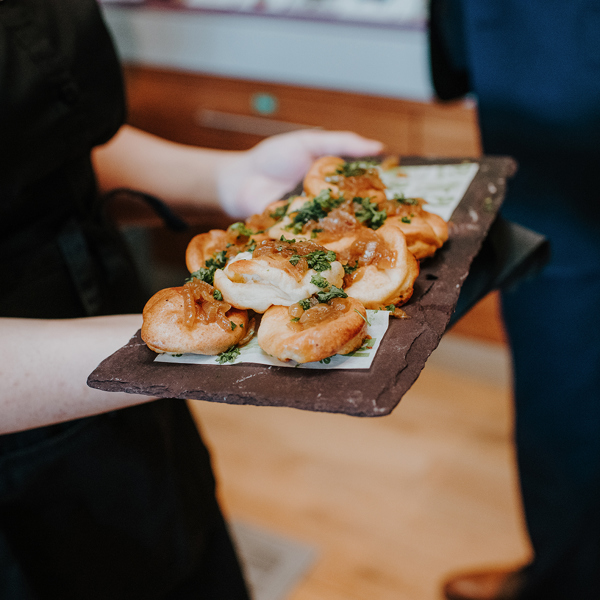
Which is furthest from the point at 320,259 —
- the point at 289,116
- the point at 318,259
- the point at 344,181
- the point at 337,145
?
the point at 289,116

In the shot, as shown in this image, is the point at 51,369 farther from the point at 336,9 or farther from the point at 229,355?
the point at 336,9

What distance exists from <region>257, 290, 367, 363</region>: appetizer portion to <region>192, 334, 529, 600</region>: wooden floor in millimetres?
1243

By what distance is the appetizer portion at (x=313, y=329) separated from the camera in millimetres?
622

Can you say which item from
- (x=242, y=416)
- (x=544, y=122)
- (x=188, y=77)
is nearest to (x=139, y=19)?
(x=188, y=77)

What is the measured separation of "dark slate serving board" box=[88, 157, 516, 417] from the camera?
0.60 m

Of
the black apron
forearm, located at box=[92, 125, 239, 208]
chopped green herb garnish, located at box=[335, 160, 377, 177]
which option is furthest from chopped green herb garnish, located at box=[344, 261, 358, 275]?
forearm, located at box=[92, 125, 239, 208]

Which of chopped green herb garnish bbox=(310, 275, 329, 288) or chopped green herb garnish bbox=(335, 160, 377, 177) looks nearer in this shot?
chopped green herb garnish bbox=(310, 275, 329, 288)

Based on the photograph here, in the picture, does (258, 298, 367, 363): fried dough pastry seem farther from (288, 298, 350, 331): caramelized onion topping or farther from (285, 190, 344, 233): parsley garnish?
(285, 190, 344, 233): parsley garnish

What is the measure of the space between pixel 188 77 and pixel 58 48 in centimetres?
179

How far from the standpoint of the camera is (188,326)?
2.20 feet

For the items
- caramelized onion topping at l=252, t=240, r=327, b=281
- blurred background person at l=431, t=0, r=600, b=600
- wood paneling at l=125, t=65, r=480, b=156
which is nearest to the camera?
caramelized onion topping at l=252, t=240, r=327, b=281

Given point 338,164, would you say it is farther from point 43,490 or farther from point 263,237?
point 43,490

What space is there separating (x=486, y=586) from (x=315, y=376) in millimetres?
1262

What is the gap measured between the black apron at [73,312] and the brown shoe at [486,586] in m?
0.80
